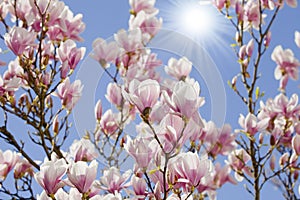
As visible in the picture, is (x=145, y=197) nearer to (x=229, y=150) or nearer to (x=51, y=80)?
(x=51, y=80)

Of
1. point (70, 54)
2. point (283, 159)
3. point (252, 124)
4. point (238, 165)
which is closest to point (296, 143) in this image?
point (252, 124)

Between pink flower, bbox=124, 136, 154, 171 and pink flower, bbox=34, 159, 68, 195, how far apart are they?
176mm

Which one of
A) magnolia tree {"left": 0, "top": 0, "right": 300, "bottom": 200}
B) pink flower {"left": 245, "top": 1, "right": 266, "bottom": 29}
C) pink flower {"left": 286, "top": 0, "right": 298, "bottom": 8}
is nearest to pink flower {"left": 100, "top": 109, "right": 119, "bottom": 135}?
magnolia tree {"left": 0, "top": 0, "right": 300, "bottom": 200}

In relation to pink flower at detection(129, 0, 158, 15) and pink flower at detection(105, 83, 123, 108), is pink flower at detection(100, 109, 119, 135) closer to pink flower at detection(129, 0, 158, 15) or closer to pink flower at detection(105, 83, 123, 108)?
pink flower at detection(105, 83, 123, 108)

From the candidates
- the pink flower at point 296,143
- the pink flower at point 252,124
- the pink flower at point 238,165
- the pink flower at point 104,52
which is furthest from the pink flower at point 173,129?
the pink flower at point 238,165

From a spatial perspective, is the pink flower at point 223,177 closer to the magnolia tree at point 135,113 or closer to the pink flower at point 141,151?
the magnolia tree at point 135,113

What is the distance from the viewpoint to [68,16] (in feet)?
7.26

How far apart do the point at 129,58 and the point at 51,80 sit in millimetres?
516

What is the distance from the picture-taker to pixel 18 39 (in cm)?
176

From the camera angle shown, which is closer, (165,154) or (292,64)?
(165,154)

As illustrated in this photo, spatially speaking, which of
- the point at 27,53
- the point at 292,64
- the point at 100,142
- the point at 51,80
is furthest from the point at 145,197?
the point at 292,64

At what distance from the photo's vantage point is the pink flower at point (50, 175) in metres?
1.11

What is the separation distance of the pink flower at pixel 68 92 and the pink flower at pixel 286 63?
1.49m

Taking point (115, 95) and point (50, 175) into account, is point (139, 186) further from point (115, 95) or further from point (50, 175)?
point (115, 95)
